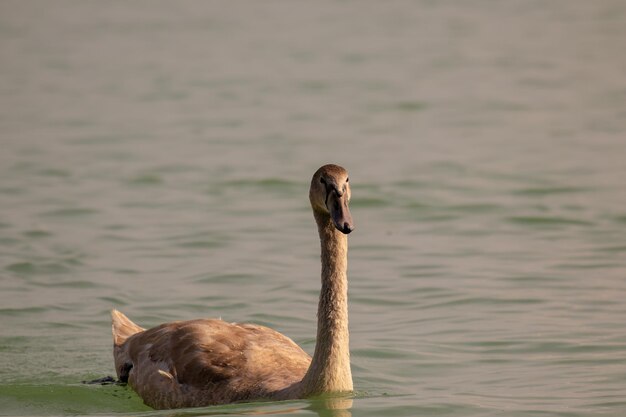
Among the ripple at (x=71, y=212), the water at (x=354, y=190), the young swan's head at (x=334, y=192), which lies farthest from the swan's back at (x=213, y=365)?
the ripple at (x=71, y=212)

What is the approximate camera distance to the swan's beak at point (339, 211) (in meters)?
9.43

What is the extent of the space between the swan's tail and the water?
449mm

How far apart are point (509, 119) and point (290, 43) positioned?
25.4 ft

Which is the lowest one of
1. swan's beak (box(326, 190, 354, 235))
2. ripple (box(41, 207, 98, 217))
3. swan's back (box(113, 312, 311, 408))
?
swan's back (box(113, 312, 311, 408))

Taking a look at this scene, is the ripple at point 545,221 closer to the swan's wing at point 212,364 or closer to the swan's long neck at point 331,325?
the swan's wing at point 212,364

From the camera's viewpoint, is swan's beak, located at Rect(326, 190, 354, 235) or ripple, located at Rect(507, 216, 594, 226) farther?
ripple, located at Rect(507, 216, 594, 226)

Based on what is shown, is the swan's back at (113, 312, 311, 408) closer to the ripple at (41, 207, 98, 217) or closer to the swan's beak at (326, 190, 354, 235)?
the swan's beak at (326, 190, 354, 235)

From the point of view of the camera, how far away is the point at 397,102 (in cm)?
2434

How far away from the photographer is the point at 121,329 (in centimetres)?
1197

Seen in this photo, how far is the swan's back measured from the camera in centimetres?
1023

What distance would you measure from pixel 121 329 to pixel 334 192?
311 centimetres

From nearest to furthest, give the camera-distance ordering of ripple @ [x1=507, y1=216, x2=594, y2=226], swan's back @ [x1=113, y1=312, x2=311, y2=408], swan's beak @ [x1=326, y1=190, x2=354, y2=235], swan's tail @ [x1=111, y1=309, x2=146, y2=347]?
1. swan's beak @ [x1=326, y1=190, x2=354, y2=235]
2. swan's back @ [x1=113, y1=312, x2=311, y2=408]
3. swan's tail @ [x1=111, y1=309, x2=146, y2=347]
4. ripple @ [x1=507, y1=216, x2=594, y2=226]

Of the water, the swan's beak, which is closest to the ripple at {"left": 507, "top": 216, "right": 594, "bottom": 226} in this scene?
the water

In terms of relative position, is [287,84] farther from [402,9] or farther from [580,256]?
[580,256]
